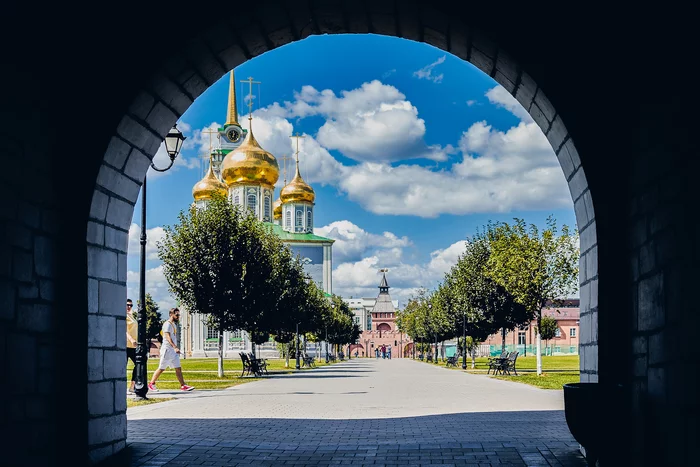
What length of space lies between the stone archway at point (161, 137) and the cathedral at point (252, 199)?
59061 millimetres

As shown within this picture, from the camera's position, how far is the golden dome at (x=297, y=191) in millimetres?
87062

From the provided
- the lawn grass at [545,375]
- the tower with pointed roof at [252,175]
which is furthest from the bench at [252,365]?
the tower with pointed roof at [252,175]

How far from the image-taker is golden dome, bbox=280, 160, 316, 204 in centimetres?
8706

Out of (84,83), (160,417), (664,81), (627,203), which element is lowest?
(160,417)

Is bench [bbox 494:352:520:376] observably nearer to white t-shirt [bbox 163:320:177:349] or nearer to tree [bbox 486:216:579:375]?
tree [bbox 486:216:579:375]

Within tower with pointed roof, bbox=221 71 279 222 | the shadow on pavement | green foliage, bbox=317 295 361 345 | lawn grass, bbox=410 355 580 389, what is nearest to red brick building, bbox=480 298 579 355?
green foliage, bbox=317 295 361 345

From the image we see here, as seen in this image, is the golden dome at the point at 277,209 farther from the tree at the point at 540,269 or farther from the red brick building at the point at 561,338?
the tree at the point at 540,269

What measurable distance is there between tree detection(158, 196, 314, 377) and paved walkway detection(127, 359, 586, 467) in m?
10.3

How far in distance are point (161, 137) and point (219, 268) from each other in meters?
19.0

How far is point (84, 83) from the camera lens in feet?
23.9

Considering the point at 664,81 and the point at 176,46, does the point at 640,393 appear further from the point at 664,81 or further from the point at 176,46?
the point at 176,46

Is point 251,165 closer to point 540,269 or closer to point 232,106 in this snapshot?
point 232,106

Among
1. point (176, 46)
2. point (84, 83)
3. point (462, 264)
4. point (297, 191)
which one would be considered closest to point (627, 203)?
point (176, 46)

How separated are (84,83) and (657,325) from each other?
5.40m
